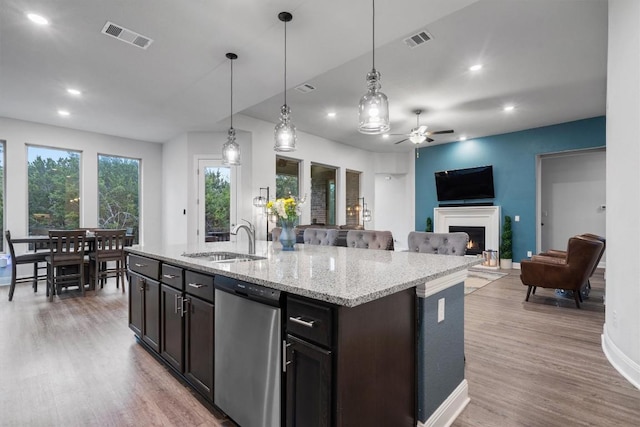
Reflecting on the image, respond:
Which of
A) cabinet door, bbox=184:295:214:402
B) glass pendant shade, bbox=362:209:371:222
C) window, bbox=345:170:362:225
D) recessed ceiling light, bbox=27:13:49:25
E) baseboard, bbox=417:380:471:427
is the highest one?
recessed ceiling light, bbox=27:13:49:25

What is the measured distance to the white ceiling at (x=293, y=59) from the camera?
2.66 metres

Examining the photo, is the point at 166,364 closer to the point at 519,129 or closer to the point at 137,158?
the point at 137,158

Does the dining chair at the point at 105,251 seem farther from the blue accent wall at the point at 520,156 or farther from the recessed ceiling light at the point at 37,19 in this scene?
the blue accent wall at the point at 520,156

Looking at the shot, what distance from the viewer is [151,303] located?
2590mm

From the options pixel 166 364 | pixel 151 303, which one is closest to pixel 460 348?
pixel 166 364

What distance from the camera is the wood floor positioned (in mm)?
1904

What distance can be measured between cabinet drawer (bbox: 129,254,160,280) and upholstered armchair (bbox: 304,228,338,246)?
1791mm

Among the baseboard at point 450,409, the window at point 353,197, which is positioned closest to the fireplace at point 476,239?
the window at point 353,197

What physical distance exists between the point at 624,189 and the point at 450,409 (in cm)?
206

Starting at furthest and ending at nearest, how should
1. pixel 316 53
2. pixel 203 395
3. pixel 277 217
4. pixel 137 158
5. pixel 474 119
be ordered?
pixel 137 158 → pixel 474 119 → pixel 316 53 → pixel 277 217 → pixel 203 395

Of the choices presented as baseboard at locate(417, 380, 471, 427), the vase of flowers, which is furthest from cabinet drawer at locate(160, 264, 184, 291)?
baseboard at locate(417, 380, 471, 427)

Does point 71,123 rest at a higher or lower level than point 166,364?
higher

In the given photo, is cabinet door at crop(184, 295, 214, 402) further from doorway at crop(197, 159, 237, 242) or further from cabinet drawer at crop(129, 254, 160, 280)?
doorway at crop(197, 159, 237, 242)

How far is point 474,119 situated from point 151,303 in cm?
649
